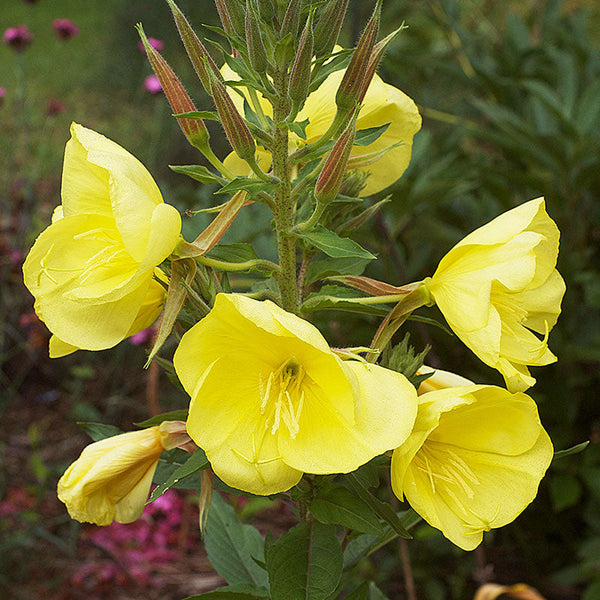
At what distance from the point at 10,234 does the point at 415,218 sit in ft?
7.07

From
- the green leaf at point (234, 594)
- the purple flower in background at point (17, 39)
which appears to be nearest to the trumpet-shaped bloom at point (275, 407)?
the green leaf at point (234, 594)

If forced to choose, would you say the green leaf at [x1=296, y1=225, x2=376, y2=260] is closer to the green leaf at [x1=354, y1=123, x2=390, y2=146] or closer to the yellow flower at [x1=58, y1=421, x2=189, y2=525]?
the green leaf at [x1=354, y1=123, x2=390, y2=146]

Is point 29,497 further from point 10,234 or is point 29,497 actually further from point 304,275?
point 304,275

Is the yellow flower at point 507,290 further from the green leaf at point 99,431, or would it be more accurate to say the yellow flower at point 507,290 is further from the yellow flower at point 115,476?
the green leaf at point 99,431

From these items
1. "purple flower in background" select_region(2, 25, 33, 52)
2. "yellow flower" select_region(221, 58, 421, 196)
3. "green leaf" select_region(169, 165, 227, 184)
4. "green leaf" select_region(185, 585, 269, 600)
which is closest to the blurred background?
"purple flower in background" select_region(2, 25, 33, 52)

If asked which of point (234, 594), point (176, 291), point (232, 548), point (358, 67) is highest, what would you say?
point (358, 67)

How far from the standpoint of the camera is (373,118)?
1049 mm

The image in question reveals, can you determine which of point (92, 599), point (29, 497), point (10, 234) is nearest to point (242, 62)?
point (92, 599)

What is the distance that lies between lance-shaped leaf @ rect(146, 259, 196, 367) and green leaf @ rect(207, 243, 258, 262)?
0.10 m

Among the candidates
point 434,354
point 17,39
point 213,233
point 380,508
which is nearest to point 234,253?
point 213,233

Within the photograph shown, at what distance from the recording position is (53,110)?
3.20m

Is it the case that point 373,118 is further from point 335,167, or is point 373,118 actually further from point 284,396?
point 284,396

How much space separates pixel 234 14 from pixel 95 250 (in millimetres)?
396

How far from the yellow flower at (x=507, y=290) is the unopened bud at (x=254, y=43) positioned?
0.37 metres
